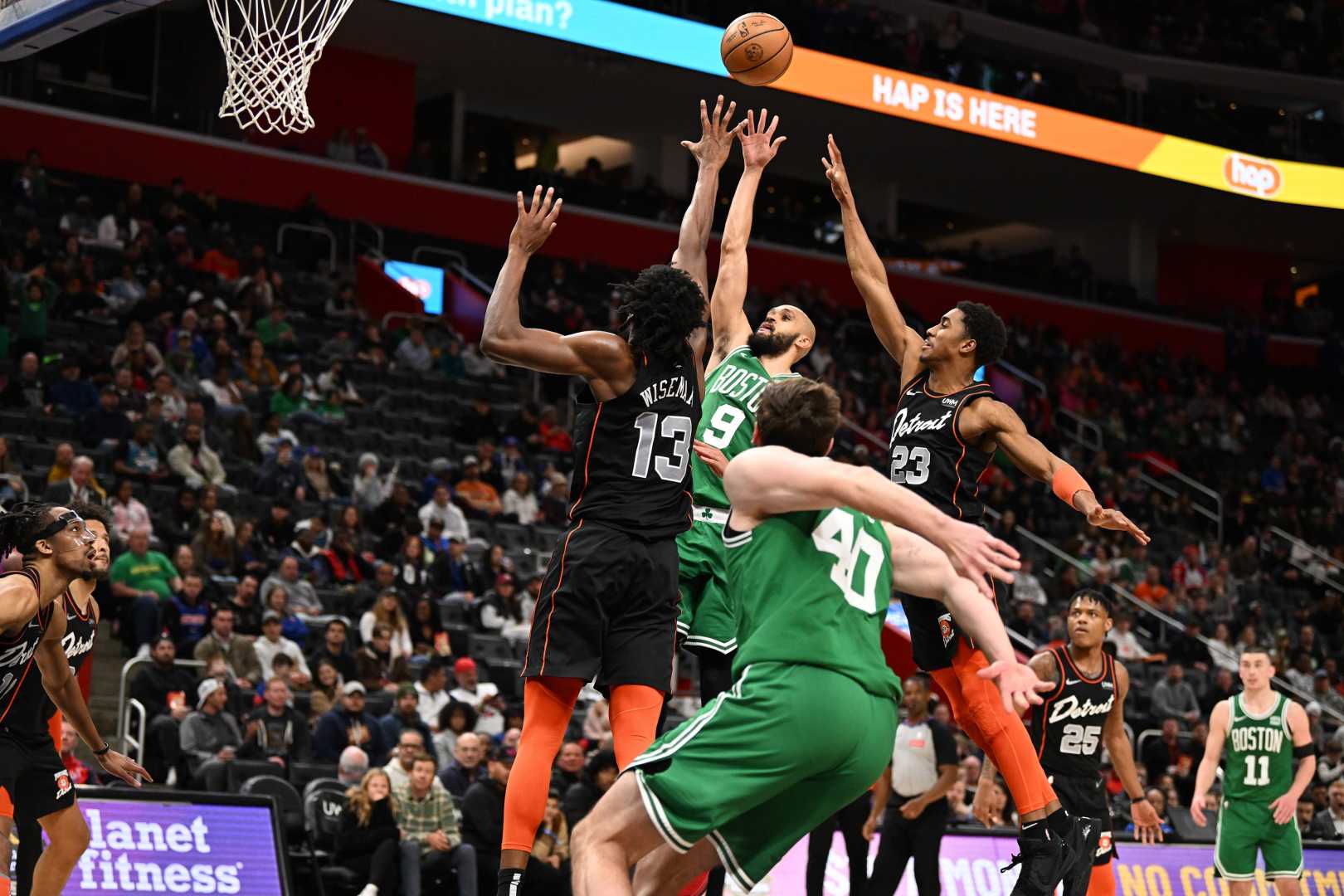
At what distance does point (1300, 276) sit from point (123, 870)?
34211 mm

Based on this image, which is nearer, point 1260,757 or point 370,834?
point 1260,757

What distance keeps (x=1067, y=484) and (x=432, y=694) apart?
8.46 meters

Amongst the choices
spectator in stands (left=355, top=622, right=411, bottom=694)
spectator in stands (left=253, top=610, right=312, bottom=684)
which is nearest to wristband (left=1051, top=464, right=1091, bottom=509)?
spectator in stands (left=355, top=622, right=411, bottom=694)

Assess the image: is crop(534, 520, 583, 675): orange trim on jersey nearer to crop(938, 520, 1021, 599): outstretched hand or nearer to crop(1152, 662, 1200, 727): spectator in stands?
crop(938, 520, 1021, 599): outstretched hand

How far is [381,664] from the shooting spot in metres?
14.9

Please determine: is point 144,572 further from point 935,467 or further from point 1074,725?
point 935,467

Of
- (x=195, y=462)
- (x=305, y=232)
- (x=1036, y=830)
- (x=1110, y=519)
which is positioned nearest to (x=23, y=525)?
(x=1036, y=830)

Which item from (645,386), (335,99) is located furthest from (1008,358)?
(645,386)

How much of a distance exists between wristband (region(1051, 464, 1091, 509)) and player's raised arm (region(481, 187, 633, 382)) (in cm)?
210

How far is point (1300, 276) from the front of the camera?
3881cm

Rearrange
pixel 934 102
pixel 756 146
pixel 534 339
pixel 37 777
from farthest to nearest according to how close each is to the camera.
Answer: pixel 934 102 < pixel 756 146 < pixel 37 777 < pixel 534 339

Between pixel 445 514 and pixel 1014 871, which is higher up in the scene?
pixel 445 514

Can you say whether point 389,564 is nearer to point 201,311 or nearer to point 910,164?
point 201,311

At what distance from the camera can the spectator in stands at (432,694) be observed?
14.6 meters
